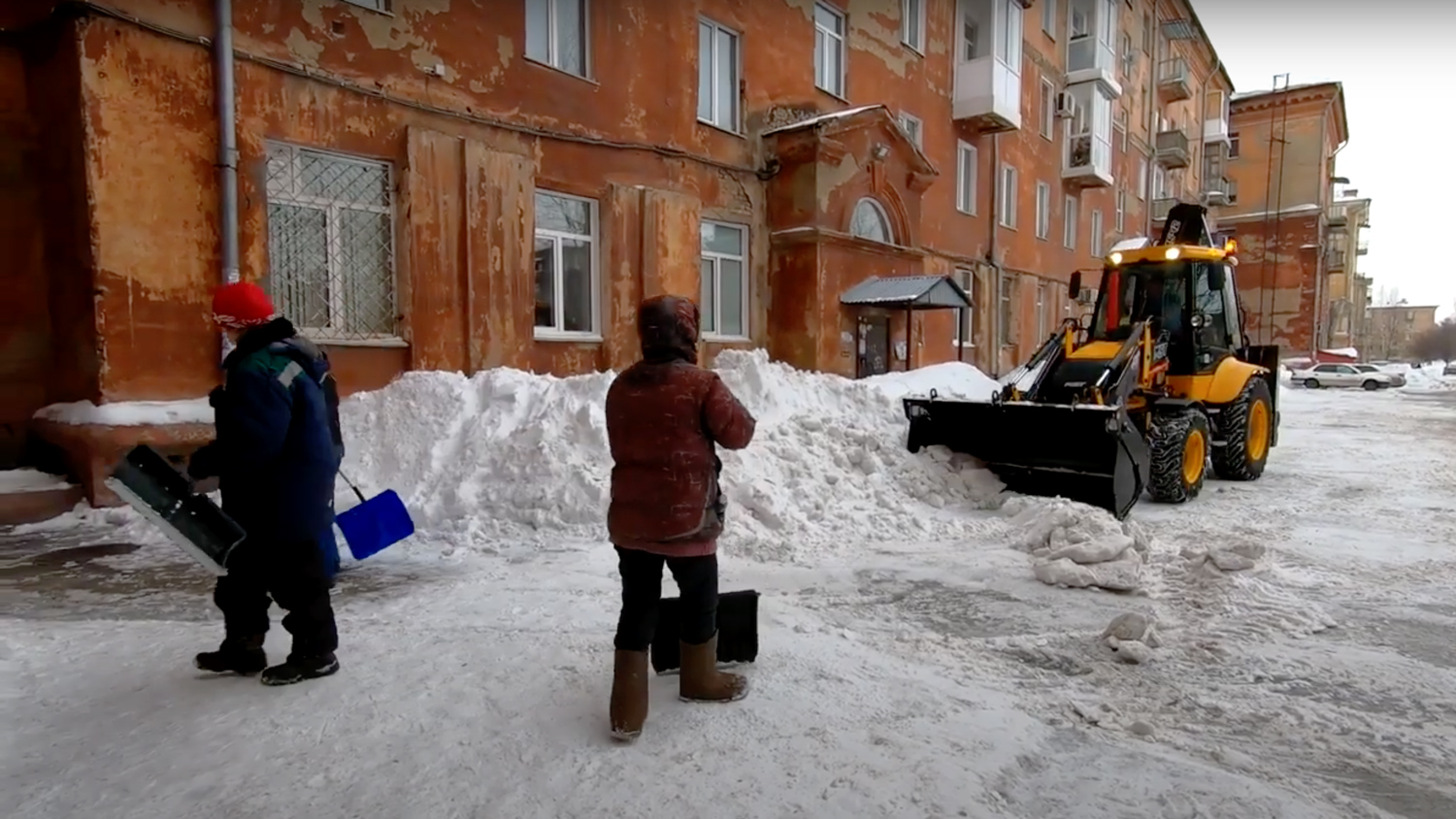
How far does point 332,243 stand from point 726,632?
7056 mm

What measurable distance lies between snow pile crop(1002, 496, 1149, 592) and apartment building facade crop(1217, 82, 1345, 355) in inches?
1650

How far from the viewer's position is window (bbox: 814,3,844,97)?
579 inches

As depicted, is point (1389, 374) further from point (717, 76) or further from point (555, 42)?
point (555, 42)

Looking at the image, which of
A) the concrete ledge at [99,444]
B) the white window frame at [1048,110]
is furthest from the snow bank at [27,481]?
the white window frame at [1048,110]

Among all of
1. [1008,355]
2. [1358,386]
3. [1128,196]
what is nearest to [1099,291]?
[1008,355]

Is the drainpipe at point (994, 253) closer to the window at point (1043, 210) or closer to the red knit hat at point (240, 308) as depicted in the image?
the window at point (1043, 210)

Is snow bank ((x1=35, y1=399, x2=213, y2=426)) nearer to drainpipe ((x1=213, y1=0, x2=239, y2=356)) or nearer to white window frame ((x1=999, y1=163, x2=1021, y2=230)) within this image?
drainpipe ((x1=213, y1=0, x2=239, y2=356))

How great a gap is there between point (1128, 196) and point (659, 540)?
3224 centimetres

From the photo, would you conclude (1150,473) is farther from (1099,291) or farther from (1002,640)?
(1002,640)

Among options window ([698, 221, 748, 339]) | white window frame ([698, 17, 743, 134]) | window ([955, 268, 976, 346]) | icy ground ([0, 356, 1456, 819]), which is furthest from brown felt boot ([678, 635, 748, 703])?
window ([955, 268, 976, 346])

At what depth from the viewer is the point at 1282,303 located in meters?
40.9

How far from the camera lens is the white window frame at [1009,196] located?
20.9 metres

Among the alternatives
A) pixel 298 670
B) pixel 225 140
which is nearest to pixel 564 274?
pixel 225 140

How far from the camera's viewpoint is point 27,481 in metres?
6.96
